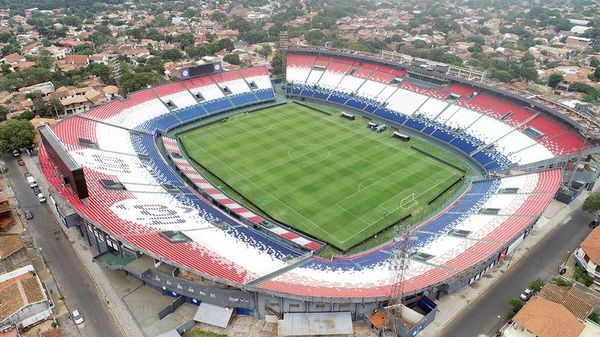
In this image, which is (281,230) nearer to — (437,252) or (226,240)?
(226,240)

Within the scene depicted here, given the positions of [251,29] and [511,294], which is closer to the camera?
[511,294]

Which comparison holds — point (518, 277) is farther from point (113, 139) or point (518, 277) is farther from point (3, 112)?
point (3, 112)

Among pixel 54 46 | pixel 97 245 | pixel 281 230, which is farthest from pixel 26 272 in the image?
pixel 54 46

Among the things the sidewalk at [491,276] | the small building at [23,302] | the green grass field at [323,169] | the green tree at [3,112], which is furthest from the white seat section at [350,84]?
the small building at [23,302]

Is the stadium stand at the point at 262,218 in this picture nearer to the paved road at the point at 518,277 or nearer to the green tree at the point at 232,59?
the paved road at the point at 518,277

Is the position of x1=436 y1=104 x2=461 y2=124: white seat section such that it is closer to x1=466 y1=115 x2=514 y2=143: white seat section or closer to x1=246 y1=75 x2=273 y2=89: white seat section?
x1=466 y1=115 x2=514 y2=143: white seat section

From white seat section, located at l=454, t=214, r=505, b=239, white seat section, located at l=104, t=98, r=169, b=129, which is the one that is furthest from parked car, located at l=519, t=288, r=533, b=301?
white seat section, located at l=104, t=98, r=169, b=129
